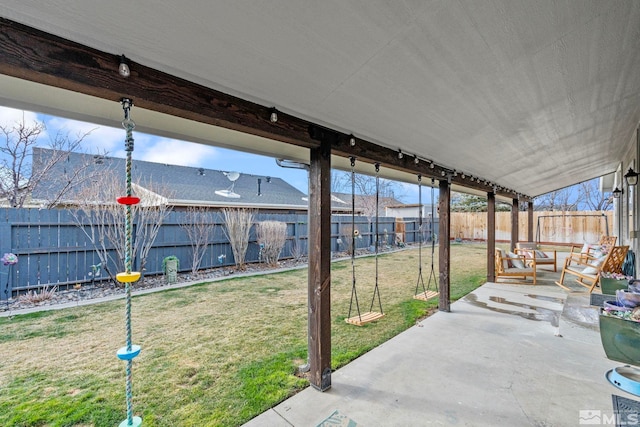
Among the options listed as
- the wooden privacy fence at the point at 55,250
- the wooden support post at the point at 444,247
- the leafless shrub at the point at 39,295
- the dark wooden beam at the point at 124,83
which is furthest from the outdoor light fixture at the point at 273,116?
the wooden privacy fence at the point at 55,250

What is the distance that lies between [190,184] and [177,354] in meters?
8.47

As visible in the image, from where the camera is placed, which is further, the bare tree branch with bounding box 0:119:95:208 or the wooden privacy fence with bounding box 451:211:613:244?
the wooden privacy fence with bounding box 451:211:613:244

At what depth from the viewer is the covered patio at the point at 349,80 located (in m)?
1.23

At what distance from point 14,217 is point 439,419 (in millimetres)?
7295

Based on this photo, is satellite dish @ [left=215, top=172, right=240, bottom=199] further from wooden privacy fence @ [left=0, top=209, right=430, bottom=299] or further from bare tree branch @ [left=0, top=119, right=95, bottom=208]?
bare tree branch @ [left=0, top=119, right=95, bottom=208]

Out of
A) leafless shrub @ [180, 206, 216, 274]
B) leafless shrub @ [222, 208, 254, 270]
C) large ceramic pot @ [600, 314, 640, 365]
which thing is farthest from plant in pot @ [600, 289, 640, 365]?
leafless shrub @ [180, 206, 216, 274]

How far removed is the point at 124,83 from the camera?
4.80 ft

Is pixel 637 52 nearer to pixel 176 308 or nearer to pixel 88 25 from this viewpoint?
pixel 88 25

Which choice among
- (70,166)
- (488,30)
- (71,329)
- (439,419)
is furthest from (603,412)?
(70,166)

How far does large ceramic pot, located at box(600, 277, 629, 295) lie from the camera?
426cm

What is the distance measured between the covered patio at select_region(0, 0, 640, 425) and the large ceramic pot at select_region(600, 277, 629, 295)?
57.2 inches

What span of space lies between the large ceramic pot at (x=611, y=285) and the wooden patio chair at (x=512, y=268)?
88.4 inches

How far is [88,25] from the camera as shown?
3.86 feet

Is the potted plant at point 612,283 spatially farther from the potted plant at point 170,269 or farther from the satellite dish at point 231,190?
the satellite dish at point 231,190
